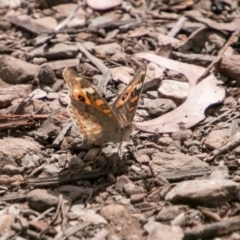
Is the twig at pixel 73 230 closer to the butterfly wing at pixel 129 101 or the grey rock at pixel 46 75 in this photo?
the butterfly wing at pixel 129 101

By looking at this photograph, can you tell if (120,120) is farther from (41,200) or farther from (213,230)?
(213,230)

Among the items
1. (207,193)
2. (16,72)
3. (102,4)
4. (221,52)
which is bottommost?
(16,72)

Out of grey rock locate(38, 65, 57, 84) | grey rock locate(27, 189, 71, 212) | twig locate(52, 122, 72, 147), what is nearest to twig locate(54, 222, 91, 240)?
grey rock locate(27, 189, 71, 212)

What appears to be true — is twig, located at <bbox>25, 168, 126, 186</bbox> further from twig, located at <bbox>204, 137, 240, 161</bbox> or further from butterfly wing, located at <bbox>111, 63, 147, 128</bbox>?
twig, located at <bbox>204, 137, 240, 161</bbox>

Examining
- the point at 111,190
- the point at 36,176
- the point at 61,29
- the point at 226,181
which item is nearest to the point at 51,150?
the point at 36,176

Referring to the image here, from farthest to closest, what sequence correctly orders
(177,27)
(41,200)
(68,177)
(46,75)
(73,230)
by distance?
(177,27), (46,75), (68,177), (41,200), (73,230)

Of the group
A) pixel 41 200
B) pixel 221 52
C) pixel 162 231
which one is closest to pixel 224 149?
pixel 162 231

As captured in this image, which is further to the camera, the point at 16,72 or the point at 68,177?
the point at 16,72
